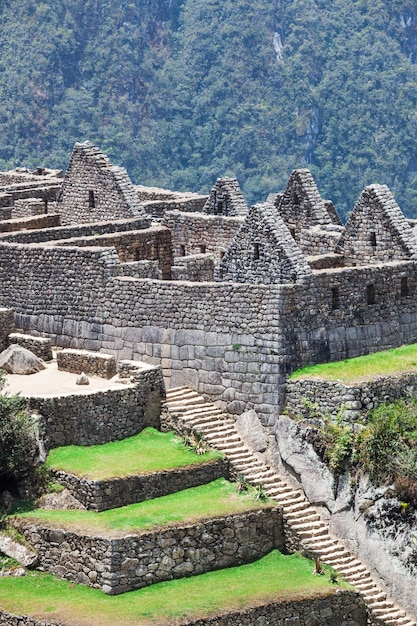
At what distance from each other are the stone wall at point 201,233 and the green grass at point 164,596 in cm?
1181

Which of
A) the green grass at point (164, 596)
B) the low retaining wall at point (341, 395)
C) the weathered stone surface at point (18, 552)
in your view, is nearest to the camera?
the green grass at point (164, 596)

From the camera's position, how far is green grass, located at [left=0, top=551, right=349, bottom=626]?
40.0 meters

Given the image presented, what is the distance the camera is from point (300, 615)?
139 feet

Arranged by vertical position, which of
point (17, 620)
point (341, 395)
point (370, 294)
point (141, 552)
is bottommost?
point (17, 620)

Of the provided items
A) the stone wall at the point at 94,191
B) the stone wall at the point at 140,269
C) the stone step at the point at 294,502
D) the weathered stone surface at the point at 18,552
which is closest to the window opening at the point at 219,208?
the stone wall at the point at 94,191

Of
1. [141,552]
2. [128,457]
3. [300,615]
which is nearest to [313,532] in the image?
[300,615]

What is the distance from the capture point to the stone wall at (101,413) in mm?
44594

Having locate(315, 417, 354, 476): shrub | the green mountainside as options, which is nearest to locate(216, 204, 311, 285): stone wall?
locate(315, 417, 354, 476): shrub

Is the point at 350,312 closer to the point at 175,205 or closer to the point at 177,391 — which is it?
the point at 177,391

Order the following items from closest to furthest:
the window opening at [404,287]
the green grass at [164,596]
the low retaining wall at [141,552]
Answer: the green grass at [164,596] → the low retaining wall at [141,552] → the window opening at [404,287]

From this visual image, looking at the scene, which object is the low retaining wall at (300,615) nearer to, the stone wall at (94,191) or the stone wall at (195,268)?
the stone wall at (195,268)

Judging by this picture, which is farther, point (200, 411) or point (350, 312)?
point (350, 312)

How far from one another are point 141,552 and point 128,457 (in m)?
3.22

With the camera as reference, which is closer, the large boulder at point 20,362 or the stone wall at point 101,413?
the stone wall at point 101,413
